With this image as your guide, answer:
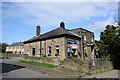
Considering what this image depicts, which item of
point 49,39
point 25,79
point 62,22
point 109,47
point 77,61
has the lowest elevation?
point 25,79

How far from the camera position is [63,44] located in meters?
21.6

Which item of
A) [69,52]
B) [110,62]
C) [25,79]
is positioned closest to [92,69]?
[110,62]

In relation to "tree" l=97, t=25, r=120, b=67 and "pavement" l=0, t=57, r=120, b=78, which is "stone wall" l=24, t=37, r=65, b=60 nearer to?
"tree" l=97, t=25, r=120, b=67

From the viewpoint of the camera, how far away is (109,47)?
58.9 ft

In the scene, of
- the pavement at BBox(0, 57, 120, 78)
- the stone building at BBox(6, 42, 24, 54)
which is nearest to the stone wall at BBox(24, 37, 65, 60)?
the pavement at BBox(0, 57, 120, 78)

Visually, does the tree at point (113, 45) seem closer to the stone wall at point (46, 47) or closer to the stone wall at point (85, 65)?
the stone wall at point (85, 65)

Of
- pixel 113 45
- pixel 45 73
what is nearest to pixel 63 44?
pixel 113 45

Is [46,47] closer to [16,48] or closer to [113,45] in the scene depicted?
[113,45]

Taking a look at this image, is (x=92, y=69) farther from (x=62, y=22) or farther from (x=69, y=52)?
(x=62, y=22)

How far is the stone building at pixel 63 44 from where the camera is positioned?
2197 cm

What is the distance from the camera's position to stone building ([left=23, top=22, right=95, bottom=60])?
72.1 ft

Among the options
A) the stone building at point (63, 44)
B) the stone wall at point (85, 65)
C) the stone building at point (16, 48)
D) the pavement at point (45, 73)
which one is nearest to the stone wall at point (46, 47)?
the stone building at point (63, 44)

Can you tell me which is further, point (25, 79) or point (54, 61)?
point (54, 61)

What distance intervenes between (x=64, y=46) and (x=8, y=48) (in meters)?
66.5
